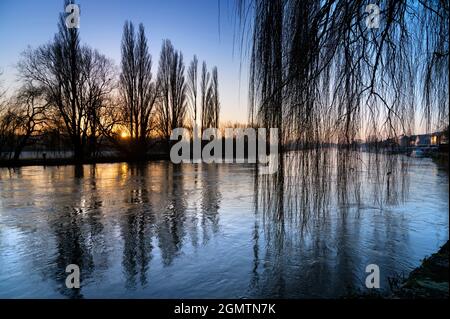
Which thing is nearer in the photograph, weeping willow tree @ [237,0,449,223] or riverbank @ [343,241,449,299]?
weeping willow tree @ [237,0,449,223]

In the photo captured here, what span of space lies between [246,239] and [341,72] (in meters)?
4.07

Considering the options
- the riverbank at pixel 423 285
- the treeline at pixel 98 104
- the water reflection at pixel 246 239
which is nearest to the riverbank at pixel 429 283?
the riverbank at pixel 423 285

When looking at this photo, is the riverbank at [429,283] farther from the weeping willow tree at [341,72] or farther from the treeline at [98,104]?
the treeline at [98,104]

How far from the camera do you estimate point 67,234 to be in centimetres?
620

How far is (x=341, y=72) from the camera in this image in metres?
2.23

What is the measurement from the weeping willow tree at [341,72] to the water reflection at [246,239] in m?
0.14

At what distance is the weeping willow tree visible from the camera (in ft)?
7.22

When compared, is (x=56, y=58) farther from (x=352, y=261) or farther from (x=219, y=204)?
(x=352, y=261)

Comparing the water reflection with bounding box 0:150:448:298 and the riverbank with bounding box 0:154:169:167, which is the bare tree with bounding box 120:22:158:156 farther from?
the water reflection with bounding box 0:150:448:298

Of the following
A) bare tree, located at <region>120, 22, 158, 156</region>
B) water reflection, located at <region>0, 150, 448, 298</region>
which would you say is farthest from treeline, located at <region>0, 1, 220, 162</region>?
water reflection, located at <region>0, 150, 448, 298</region>

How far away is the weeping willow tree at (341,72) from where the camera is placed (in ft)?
7.22

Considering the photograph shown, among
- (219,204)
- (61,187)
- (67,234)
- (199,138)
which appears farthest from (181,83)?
(67,234)

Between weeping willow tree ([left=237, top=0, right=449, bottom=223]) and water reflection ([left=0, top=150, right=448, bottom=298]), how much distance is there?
0.47ft

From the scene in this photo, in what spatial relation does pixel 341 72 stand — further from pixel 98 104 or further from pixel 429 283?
pixel 98 104
